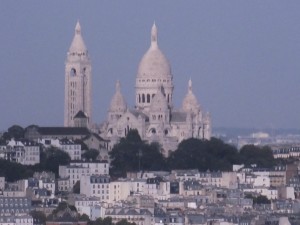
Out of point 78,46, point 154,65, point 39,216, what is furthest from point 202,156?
point 39,216

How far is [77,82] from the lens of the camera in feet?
500

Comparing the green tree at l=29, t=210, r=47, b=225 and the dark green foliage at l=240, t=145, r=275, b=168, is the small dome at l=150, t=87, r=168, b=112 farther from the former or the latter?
the green tree at l=29, t=210, r=47, b=225

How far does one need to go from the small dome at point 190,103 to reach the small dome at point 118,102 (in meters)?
3.56

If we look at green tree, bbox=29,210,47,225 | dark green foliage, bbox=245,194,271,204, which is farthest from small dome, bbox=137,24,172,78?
green tree, bbox=29,210,47,225

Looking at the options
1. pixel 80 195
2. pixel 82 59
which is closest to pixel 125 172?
pixel 80 195

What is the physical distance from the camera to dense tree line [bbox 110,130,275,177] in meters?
134

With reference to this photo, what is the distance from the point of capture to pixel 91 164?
12875cm

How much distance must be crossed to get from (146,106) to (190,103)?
9.97ft

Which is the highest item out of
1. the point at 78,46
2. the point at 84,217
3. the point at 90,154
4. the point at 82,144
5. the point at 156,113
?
the point at 78,46

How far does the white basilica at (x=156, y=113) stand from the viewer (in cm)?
14500

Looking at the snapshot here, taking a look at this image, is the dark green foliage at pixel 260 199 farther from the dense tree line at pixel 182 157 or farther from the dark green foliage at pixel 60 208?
the dark green foliage at pixel 60 208

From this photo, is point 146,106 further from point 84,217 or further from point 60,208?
point 84,217

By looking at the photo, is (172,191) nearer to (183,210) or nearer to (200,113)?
(183,210)

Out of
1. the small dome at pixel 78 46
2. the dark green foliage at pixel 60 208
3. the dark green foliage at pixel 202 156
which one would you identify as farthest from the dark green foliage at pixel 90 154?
the dark green foliage at pixel 60 208
